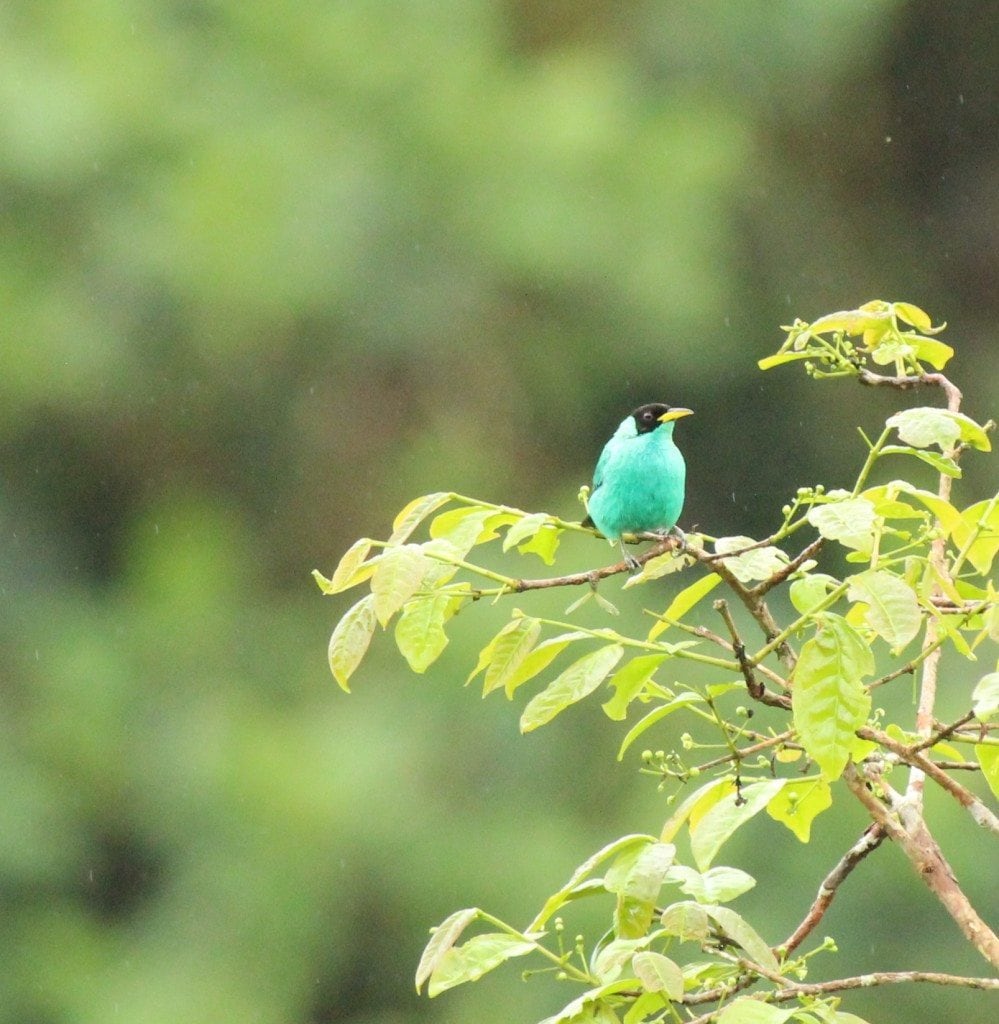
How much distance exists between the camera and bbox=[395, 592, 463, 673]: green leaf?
134 centimetres

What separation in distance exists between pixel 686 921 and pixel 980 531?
0.36m

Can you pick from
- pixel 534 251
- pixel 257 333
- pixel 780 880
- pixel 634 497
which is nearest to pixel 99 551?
pixel 257 333

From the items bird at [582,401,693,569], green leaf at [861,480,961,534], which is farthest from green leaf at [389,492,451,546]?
bird at [582,401,693,569]

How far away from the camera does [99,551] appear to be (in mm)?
8305

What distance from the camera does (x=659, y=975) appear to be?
1245mm

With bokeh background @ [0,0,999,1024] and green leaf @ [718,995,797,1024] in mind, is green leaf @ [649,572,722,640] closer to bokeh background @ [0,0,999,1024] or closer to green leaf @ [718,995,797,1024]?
green leaf @ [718,995,797,1024]

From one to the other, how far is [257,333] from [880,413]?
2804 mm

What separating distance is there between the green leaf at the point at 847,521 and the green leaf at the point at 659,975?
0.31 m

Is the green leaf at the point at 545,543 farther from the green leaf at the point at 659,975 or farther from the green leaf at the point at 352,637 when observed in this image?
the green leaf at the point at 659,975

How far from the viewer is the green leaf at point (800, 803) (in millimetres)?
1448

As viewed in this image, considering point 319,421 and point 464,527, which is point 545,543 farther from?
point 319,421

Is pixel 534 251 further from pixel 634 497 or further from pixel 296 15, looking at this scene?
pixel 634 497

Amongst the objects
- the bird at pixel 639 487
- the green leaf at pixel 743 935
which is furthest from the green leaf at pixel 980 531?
the bird at pixel 639 487

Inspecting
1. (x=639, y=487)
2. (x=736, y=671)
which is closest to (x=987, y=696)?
(x=736, y=671)
